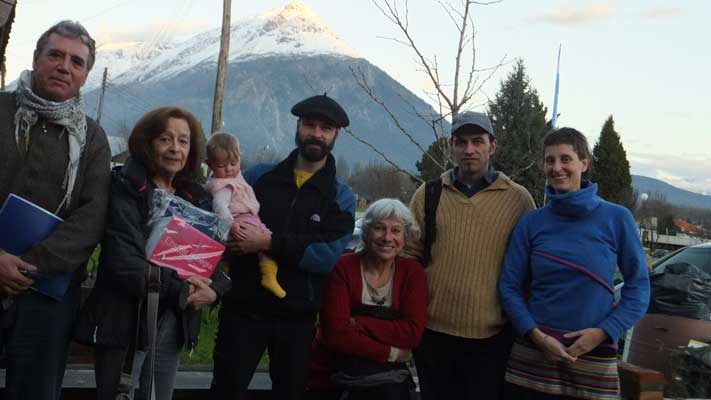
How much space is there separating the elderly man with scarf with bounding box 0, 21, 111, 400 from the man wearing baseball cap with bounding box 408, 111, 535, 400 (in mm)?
1688

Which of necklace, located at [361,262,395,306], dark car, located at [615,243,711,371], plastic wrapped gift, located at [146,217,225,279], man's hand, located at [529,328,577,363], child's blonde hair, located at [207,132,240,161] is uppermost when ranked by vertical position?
child's blonde hair, located at [207,132,240,161]

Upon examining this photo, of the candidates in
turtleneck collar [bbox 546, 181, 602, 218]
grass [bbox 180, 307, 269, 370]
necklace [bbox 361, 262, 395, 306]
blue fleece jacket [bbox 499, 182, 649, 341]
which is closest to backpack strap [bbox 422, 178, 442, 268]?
necklace [bbox 361, 262, 395, 306]

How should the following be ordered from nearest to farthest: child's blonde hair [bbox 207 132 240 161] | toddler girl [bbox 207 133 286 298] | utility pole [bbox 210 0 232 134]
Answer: toddler girl [bbox 207 133 286 298] < child's blonde hair [bbox 207 132 240 161] < utility pole [bbox 210 0 232 134]

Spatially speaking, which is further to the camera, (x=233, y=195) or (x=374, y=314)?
(x=374, y=314)

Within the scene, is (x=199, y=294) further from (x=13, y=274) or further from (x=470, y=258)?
(x=470, y=258)

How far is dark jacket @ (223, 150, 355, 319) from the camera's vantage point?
11.8 ft

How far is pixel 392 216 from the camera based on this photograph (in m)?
3.83

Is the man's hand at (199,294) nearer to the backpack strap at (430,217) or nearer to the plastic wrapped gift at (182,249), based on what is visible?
the plastic wrapped gift at (182,249)

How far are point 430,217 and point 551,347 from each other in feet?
3.01

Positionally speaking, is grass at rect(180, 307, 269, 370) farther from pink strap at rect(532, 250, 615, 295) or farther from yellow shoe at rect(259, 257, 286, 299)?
pink strap at rect(532, 250, 615, 295)

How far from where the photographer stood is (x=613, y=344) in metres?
3.49

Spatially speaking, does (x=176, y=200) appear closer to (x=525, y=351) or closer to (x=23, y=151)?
(x=23, y=151)

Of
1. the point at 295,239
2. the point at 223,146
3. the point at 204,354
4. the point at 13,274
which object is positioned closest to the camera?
the point at 13,274

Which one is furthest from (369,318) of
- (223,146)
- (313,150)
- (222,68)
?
(222,68)
